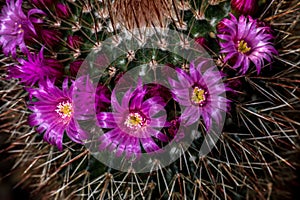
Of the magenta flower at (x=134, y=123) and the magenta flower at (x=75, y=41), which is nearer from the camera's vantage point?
the magenta flower at (x=134, y=123)

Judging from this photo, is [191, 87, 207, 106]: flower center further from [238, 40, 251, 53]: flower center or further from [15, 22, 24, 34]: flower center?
[15, 22, 24, 34]: flower center

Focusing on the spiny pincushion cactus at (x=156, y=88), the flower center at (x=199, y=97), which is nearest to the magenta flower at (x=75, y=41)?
the spiny pincushion cactus at (x=156, y=88)

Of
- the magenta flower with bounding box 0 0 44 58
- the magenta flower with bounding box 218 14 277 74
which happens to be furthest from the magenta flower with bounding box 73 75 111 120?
the magenta flower with bounding box 218 14 277 74

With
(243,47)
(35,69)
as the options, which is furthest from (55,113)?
(243,47)

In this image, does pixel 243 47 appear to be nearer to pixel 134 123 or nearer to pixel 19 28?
pixel 134 123

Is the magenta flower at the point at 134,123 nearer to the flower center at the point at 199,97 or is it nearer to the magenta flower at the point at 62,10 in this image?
the flower center at the point at 199,97

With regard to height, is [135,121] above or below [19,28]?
below
